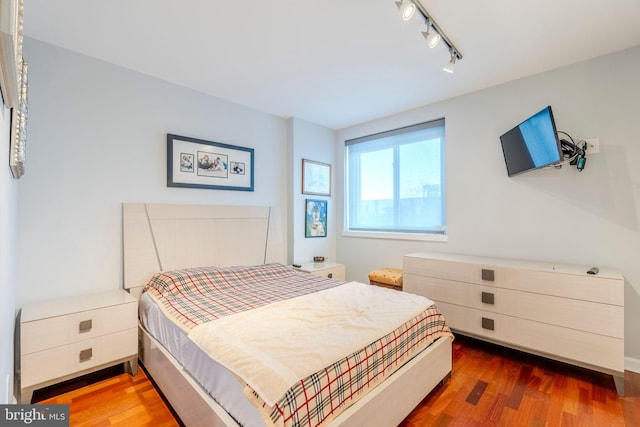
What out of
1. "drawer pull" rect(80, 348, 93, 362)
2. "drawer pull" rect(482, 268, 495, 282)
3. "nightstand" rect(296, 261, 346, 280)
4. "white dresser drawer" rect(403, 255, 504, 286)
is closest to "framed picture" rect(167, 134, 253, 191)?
"nightstand" rect(296, 261, 346, 280)

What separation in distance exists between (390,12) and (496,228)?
2.15 metres

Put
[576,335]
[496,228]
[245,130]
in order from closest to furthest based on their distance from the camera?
[576,335]
[496,228]
[245,130]

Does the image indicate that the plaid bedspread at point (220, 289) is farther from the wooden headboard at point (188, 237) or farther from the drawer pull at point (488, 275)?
the drawer pull at point (488, 275)

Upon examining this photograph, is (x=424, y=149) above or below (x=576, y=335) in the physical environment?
above

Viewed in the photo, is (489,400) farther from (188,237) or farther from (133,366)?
(188,237)

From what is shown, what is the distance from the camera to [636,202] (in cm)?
217

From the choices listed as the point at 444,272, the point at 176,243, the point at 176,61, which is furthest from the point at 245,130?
the point at 444,272

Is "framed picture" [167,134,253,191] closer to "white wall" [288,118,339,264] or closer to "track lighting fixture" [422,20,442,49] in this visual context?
"white wall" [288,118,339,264]

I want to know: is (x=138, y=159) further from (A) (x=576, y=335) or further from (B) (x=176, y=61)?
(A) (x=576, y=335)

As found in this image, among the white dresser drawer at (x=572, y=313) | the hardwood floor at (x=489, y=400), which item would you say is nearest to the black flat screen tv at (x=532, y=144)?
the white dresser drawer at (x=572, y=313)

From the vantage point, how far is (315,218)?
391 cm

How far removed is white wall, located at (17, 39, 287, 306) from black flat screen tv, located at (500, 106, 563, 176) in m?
2.98

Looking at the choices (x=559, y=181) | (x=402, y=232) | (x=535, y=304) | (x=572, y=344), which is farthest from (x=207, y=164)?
(x=572, y=344)

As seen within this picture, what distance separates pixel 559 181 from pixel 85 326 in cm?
379
